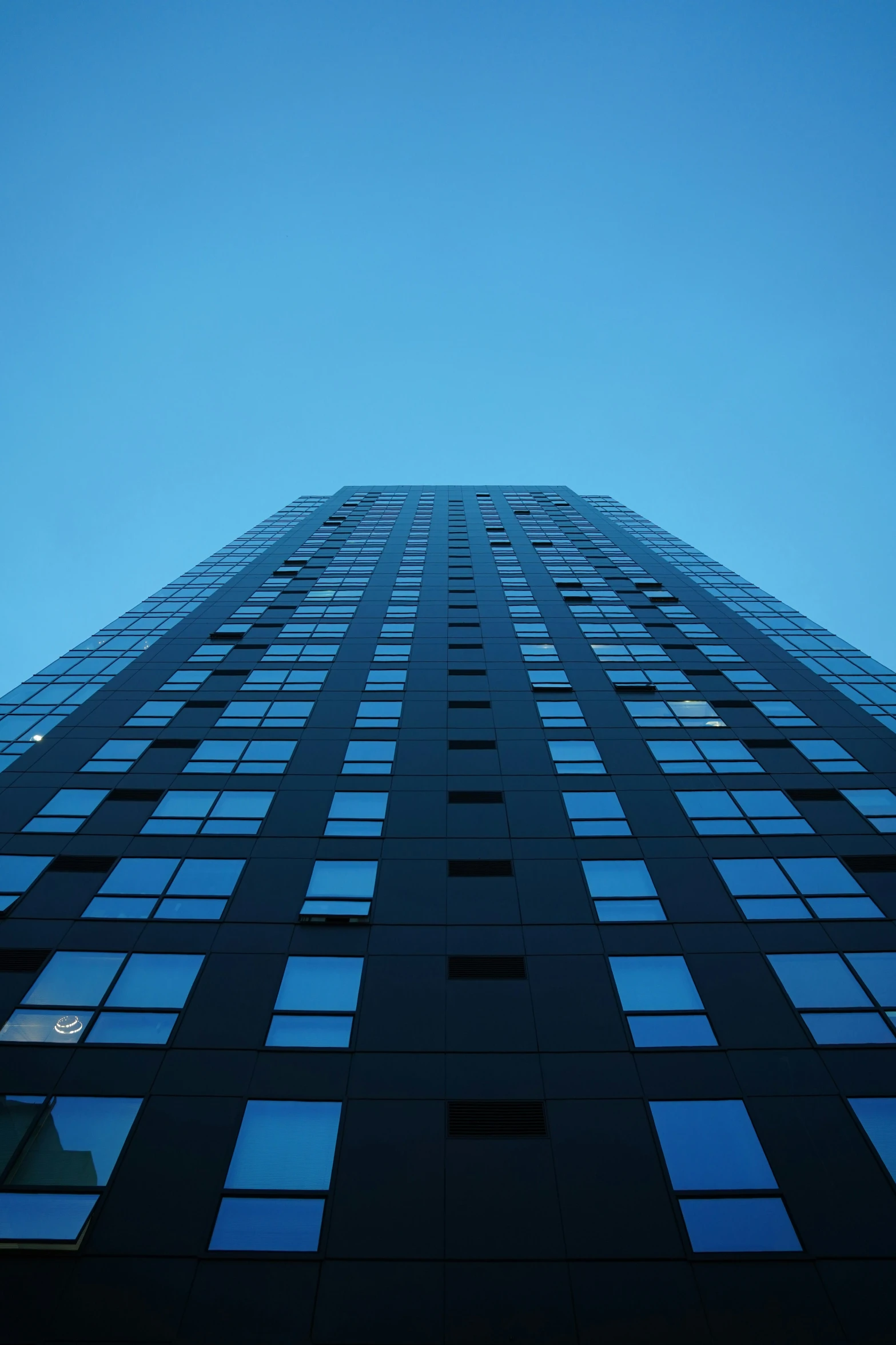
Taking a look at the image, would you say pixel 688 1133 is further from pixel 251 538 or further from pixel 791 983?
pixel 251 538

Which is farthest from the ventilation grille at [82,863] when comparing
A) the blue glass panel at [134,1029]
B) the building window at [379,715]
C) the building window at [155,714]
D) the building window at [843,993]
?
the building window at [843,993]

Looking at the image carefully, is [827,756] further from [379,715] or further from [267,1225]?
[267,1225]

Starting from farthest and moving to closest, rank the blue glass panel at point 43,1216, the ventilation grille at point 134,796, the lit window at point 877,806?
the ventilation grille at point 134,796 < the lit window at point 877,806 < the blue glass panel at point 43,1216

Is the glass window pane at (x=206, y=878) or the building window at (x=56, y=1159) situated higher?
the glass window pane at (x=206, y=878)

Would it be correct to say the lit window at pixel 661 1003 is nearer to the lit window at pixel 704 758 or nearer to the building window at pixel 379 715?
the lit window at pixel 704 758

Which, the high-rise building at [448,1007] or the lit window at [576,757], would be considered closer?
the high-rise building at [448,1007]

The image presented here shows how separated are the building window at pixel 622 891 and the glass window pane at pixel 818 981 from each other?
2.49m

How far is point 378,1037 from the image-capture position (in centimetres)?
1311

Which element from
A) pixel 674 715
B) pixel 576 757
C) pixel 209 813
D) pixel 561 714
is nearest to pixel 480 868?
pixel 576 757

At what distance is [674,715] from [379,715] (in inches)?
389

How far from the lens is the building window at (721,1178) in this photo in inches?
403

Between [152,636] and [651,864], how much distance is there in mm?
23544

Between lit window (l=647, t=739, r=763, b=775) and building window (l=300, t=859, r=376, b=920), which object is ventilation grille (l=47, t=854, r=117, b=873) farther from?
lit window (l=647, t=739, r=763, b=775)

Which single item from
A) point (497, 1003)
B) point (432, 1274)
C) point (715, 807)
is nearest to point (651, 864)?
point (715, 807)
